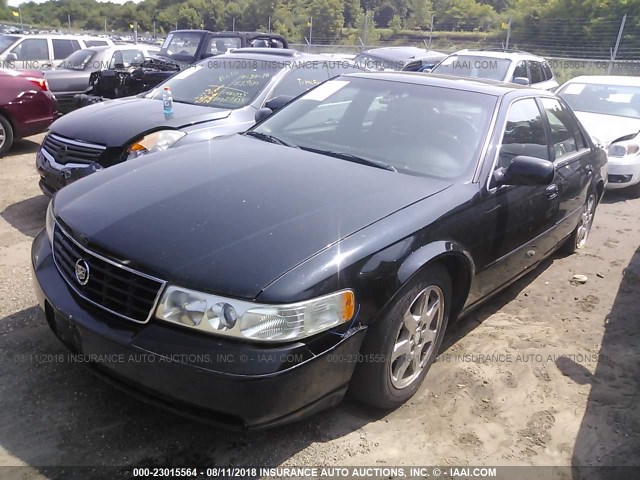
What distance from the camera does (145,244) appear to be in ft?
7.51

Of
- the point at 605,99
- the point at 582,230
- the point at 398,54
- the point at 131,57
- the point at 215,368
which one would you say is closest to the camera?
the point at 215,368

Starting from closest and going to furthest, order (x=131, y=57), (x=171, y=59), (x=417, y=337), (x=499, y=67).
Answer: (x=417, y=337), (x=499, y=67), (x=131, y=57), (x=171, y=59)

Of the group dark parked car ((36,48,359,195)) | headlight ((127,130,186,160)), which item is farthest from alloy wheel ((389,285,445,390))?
headlight ((127,130,186,160))

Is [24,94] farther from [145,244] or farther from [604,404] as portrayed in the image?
[604,404]

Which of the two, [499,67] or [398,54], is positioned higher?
[499,67]

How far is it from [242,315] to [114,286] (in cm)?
61

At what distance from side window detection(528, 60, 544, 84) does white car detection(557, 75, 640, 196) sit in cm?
178

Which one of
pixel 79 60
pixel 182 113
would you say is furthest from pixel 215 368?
pixel 79 60

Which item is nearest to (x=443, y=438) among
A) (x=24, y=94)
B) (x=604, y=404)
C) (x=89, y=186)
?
(x=604, y=404)

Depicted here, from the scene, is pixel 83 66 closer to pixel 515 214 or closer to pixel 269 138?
pixel 269 138

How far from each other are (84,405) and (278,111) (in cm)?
237

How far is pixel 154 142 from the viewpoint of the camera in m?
4.83

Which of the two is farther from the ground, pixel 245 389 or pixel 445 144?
pixel 445 144

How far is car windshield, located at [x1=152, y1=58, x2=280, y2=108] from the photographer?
5695mm
